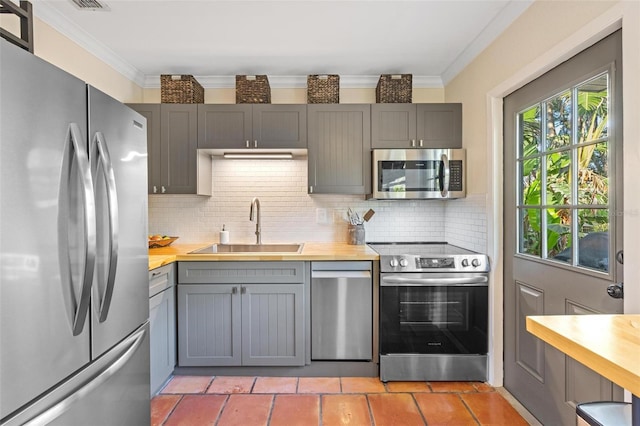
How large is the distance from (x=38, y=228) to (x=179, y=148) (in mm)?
2153

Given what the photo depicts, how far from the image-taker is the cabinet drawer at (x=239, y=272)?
264cm

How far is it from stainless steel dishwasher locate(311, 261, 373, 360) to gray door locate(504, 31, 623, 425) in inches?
38.6

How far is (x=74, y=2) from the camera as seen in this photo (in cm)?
211

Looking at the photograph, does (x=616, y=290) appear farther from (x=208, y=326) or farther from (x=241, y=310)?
(x=208, y=326)

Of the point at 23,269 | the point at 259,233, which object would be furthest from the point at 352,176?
the point at 23,269

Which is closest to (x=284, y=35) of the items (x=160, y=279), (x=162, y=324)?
(x=160, y=279)

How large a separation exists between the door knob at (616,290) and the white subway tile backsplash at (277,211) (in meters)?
1.86

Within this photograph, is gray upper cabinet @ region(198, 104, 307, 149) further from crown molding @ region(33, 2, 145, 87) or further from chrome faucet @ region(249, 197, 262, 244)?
crown molding @ region(33, 2, 145, 87)

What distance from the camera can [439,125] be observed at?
9.99 feet

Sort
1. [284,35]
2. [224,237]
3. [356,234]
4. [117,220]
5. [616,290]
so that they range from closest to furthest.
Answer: [117,220] < [616,290] < [284,35] < [356,234] < [224,237]

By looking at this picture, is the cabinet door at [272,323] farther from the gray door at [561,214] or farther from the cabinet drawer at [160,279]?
the gray door at [561,214]

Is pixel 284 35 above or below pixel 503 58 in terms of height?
above

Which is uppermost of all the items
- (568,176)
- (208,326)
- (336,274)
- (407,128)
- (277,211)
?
(407,128)

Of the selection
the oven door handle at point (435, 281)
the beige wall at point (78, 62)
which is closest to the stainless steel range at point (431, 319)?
the oven door handle at point (435, 281)
